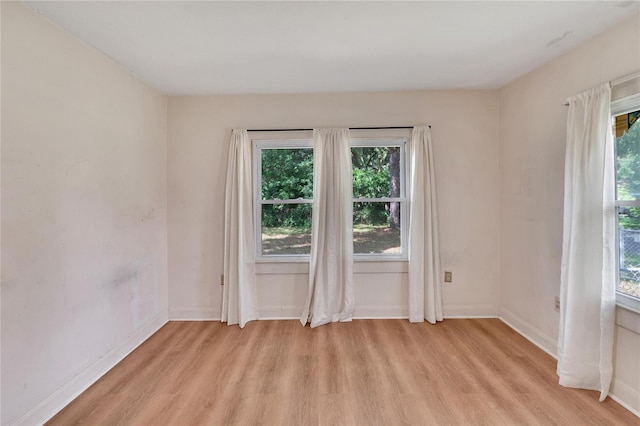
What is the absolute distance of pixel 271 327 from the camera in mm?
2686

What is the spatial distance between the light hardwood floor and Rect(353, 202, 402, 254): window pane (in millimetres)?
842

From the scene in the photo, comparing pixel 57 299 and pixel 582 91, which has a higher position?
pixel 582 91

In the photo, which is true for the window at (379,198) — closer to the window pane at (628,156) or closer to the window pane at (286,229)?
the window pane at (286,229)

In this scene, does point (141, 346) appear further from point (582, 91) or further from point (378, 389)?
point (582, 91)

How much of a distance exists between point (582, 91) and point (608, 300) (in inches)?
56.4

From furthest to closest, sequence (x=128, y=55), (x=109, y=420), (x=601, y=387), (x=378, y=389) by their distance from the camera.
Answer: (x=128, y=55) < (x=378, y=389) < (x=601, y=387) < (x=109, y=420)

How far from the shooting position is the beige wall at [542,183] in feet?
5.45

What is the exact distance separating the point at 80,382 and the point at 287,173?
234 cm

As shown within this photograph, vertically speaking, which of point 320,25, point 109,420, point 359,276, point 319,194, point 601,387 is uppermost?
point 320,25

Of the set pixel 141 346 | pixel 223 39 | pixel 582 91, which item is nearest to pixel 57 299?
pixel 141 346

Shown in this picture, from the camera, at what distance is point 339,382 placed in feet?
6.14

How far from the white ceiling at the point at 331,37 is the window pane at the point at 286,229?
1282 mm

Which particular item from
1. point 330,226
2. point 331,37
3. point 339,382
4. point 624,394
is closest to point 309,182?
point 330,226

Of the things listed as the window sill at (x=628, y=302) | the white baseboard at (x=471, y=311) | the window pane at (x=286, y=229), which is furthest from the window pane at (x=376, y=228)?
the window sill at (x=628, y=302)
